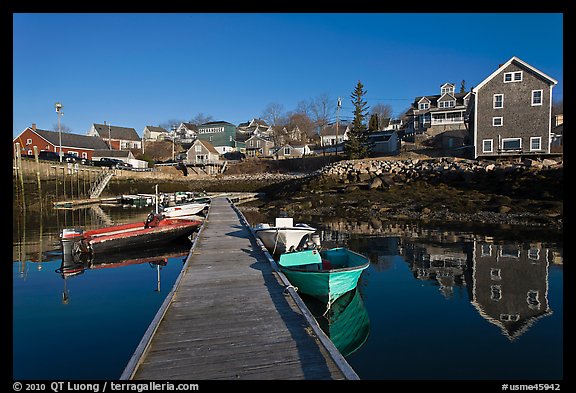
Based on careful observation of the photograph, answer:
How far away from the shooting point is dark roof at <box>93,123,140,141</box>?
9350 centimetres

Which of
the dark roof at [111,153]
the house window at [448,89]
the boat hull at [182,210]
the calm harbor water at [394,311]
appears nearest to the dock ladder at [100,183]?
the dark roof at [111,153]

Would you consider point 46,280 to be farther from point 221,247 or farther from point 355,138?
point 355,138

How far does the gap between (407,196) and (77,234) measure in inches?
989

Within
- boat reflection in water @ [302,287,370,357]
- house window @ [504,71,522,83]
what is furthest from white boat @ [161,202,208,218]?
house window @ [504,71,522,83]

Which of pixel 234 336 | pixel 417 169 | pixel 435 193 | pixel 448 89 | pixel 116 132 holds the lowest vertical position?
pixel 234 336

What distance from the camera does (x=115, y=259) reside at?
17.4 meters

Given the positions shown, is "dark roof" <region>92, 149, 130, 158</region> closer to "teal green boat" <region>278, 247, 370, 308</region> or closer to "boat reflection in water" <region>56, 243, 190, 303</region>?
"boat reflection in water" <region>56, 243, 190, 303</region>

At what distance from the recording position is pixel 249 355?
568 centimetres

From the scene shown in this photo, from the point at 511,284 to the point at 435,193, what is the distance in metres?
20.6

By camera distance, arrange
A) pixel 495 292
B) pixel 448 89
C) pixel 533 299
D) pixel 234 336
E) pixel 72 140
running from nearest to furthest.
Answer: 1. pixel 234 336
2. pixel 533 299
3. pixel 495 292
4. pixel 448 89
5. pixel 72 140

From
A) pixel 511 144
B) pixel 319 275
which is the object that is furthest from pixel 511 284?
pixel 511 144

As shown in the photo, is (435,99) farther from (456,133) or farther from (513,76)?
(513,76)

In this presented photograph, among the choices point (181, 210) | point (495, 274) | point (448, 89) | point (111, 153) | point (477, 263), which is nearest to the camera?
point (495, 274)

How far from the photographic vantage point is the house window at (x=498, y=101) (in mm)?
39125
